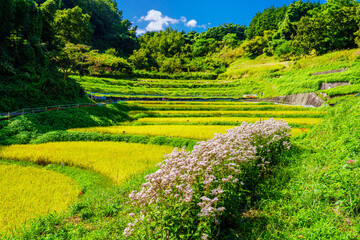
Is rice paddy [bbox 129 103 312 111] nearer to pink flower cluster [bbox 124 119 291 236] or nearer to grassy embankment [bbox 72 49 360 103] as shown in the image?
grassy embankment [bbox 72 49 360 103]

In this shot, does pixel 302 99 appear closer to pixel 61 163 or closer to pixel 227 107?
pixel 227 107

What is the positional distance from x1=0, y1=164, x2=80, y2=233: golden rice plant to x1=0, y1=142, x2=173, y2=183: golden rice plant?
4.07 feet

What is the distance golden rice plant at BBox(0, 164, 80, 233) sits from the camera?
5.09 metres

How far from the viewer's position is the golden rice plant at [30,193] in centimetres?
509

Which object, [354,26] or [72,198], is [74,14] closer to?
[72,198]

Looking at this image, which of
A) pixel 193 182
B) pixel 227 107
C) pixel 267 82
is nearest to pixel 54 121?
pixel 193 182

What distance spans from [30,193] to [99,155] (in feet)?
12.7

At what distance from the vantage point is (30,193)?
6.14m

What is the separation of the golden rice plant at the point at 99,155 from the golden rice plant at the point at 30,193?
1.24m

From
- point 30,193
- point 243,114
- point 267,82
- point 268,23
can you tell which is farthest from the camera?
point 268,23

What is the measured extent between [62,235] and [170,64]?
72698mm

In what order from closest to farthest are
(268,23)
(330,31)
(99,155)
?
(99,155), (330,31), (268,23)

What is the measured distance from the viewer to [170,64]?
236ft

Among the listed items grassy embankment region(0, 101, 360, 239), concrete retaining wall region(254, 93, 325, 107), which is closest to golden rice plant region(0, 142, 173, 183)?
grassy embankment region(0, 101, 360, 239)
